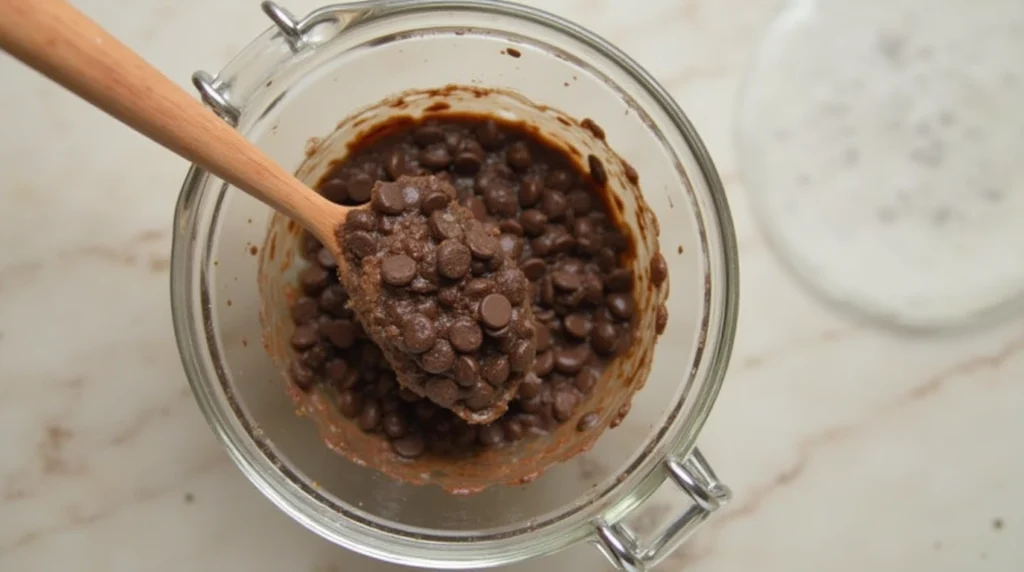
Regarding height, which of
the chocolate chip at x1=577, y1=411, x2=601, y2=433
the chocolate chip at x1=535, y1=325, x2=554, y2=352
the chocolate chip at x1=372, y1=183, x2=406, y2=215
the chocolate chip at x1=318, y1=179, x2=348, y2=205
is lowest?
the chocolate chip at x1=577, y1=411, x2=601, y2=433

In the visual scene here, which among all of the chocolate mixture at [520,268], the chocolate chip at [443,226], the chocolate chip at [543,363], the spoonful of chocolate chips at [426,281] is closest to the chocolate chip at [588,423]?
the chocolate mixture at [520,268]

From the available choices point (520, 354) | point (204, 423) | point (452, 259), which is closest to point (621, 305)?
point (520, 354)

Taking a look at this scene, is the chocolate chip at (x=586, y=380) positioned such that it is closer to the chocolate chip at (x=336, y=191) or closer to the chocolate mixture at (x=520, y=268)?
the chocolate mixture at (x=520, y=268)

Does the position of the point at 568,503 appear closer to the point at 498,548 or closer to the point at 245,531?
the point at 498,548

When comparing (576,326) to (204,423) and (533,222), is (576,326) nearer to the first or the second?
(533,222)

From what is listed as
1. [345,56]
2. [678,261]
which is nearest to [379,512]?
[678,261]

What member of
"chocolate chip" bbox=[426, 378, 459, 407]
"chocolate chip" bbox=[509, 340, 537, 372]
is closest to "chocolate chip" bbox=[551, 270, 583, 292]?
"chocolate chip" bbox=[509, 340, 537, 372]

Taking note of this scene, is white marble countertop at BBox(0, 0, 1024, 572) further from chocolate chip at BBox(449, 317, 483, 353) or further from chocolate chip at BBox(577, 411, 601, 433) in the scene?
chocolate chip at BBox(449, 317, 483, 353)
